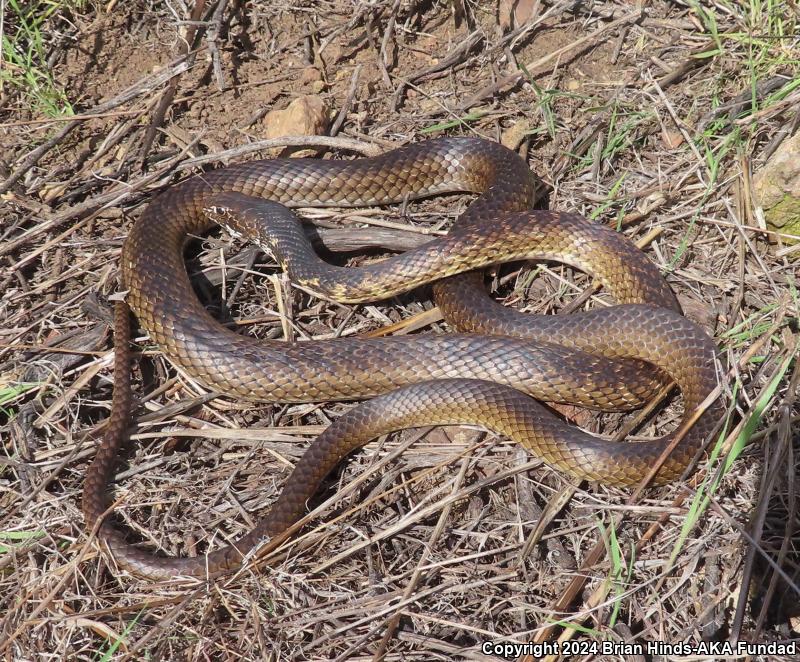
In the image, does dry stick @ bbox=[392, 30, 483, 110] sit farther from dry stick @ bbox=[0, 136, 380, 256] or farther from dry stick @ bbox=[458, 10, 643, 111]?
dry stick @ bbox=[0, 136, 380, 256]

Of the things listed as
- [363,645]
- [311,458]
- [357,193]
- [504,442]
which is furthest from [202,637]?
[357,193]

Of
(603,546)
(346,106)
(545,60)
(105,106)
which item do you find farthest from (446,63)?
(603,546)

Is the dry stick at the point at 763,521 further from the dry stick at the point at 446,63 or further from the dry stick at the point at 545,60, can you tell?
the dry stick at the point at 446,63

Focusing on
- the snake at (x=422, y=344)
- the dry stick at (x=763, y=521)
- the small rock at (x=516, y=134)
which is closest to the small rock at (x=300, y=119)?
the snake at (x=422, y=344)

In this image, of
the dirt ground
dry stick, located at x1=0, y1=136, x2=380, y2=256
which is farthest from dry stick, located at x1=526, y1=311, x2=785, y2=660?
dry stick, located at x1=0, y1=136, x2=380, y2=256

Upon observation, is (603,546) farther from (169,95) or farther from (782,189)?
(169,95)

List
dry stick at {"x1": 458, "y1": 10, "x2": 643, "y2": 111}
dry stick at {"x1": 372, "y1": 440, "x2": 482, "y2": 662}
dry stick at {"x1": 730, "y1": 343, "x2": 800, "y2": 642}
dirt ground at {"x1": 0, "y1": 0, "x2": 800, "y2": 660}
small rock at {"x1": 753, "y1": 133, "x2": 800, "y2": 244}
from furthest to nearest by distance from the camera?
dry stick at {"x1": 458, "y1": 10, "x2": 643, "y2": 111}
small rock at {"x1": 753, "y1": 133, "x2": 800, "y2": 244}
dirt ground at {"x1": 0, "y1": 0, "x2": 800, "y2": 660}
dry stick at {"x1": 372, "y1": 440, "x2": 482, "y2": 662}
dry stick at {"x1": 730, "y1": 343, "x2": 800, "y2": 642}
